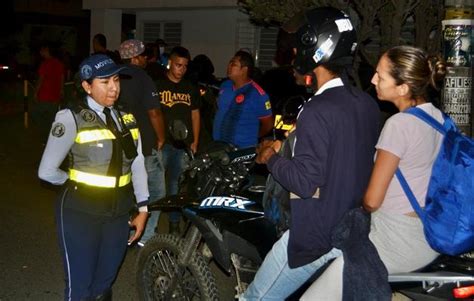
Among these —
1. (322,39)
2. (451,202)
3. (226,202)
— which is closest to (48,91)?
(226,202)

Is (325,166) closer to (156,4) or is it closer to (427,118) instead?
(427,118)

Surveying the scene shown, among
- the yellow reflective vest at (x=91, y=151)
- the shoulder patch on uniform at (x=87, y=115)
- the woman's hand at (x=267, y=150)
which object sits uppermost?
the shoulder patch on uniform at (x=87, y=115)

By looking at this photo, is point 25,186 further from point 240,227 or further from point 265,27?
point 265,27

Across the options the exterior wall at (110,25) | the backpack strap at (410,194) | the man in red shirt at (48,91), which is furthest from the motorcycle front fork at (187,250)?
the exterior wall at (110,25)

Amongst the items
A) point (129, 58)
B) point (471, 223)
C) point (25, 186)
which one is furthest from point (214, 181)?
point (25, 186)

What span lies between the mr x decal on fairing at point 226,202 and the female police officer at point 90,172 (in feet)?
1.71

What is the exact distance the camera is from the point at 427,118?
3.21 metres

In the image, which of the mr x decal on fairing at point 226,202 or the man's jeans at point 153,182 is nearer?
the mr x decal on fairing at point 226,202

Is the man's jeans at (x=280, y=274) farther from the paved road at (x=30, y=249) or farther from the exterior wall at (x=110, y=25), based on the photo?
the exterior wall at (x=110, y=25)

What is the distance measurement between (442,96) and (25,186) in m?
6.28

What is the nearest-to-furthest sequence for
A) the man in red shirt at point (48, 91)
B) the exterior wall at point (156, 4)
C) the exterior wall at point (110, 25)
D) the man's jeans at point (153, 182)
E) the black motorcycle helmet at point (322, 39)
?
the black motorcycle helmet at point (322, 39) < the man's jeans at point (153, 182) < the man in red shirt at point (48, 91) < the exterior wall at point (156, 4) < the exterior wall at point (110, 25)

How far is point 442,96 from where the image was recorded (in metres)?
6.27

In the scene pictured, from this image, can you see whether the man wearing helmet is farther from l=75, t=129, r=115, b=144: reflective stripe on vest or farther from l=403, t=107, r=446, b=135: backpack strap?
l=75, t=129, r=115, b=144: reflective stripe on vest

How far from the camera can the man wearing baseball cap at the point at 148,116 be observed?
6789 millimetres
